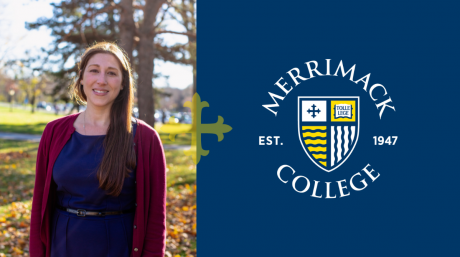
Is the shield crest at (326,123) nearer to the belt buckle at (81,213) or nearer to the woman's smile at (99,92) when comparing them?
the woman's smile at (99,92)

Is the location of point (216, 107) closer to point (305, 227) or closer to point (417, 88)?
point (305, 227)

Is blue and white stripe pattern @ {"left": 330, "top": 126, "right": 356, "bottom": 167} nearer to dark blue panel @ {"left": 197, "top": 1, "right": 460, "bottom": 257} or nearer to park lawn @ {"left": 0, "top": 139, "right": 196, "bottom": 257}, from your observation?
dark blue panel @ {"left": 197, "top": 1, "right": 460, "bottom": 257}

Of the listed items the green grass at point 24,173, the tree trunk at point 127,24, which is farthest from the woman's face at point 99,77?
the tree trunk at point 127,24

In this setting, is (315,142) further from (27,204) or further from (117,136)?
(27,204)

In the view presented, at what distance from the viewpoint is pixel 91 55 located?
2156 mm

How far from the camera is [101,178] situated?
196 cm

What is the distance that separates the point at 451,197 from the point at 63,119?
2094 millimetres

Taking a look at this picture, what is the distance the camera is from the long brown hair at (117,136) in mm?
1991

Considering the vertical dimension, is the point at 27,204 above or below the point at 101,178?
below

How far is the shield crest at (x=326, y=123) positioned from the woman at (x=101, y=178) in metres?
0.85

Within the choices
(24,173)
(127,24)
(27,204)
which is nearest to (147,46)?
(127,24)

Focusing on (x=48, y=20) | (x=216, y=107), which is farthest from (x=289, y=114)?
(x=48, y=20)

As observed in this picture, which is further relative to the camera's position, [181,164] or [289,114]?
[181,164]

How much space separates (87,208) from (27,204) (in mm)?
5365
